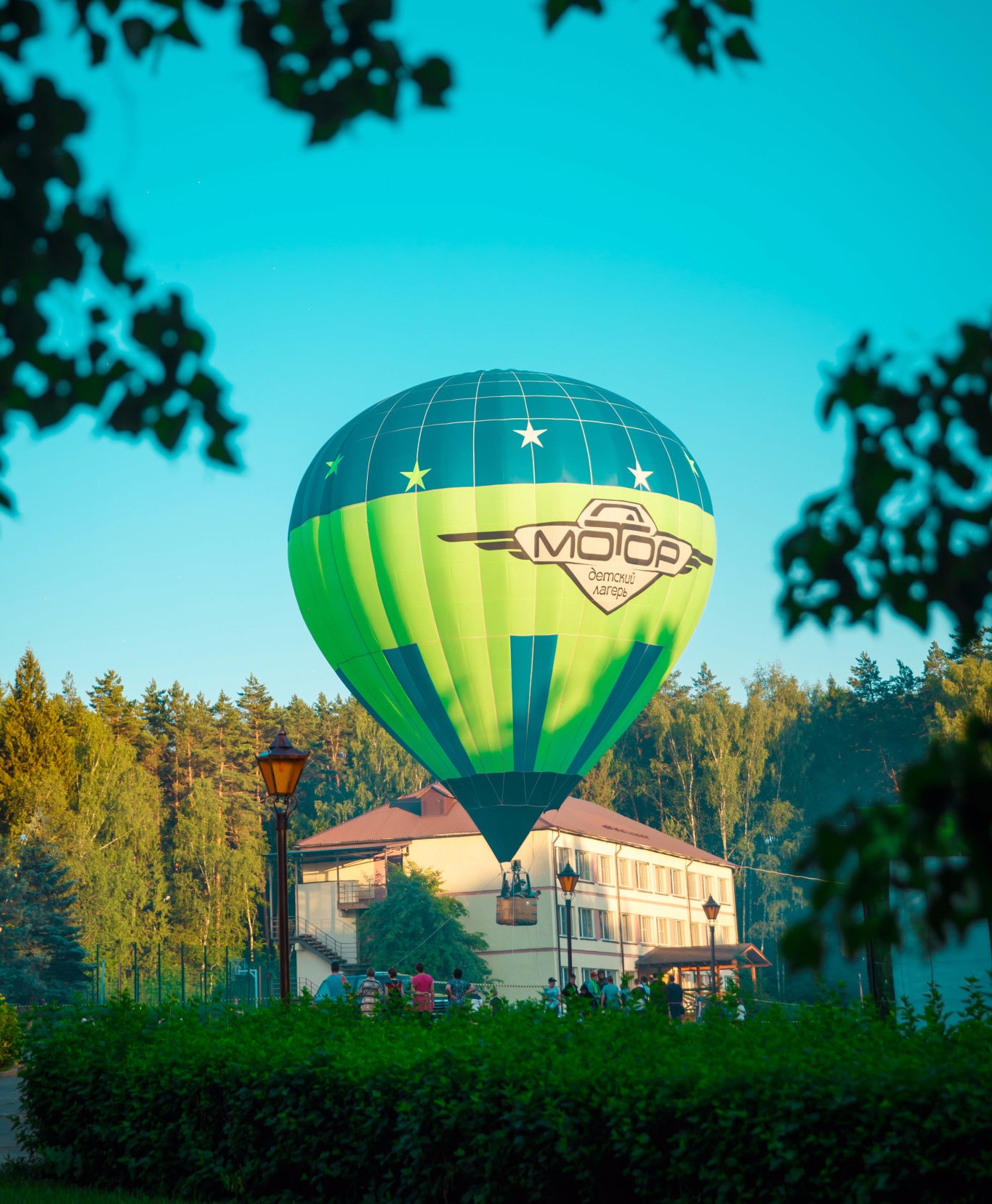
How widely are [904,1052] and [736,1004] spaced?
2.28m

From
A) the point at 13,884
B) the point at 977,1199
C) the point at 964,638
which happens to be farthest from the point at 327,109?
the point at 13,884

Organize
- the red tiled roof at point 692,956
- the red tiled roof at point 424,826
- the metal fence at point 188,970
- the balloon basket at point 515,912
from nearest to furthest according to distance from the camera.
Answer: the metal fence at point 188,970 → the balloon basket at point 515,912 → the red tiled roof at point 424,826 → the red tiled roof at point 692,956

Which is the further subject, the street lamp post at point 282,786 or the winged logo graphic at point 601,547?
the winged logo graphic at point 601,547

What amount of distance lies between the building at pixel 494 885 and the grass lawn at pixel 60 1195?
4212cm

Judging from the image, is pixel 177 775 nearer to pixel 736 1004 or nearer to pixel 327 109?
pixel 736 1004

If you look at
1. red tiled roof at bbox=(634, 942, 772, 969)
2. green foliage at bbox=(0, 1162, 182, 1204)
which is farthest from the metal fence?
green foliage at bbox=(0, 1162, 182, 1204)

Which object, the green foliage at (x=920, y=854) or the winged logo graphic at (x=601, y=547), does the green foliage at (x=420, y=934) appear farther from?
the green foliage at (x=920, y=854)

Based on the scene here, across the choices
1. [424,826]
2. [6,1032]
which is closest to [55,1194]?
[6,1032]

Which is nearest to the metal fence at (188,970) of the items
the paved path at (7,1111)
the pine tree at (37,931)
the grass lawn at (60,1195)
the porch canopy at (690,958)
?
the pine tree at (37,931)

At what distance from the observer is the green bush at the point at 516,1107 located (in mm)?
6816

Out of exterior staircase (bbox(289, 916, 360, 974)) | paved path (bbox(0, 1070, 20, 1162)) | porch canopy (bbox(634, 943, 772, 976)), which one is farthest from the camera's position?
porch canopy (bbox(634, 943, 772, 976))

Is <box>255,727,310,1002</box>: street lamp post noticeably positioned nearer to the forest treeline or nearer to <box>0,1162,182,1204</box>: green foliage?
<box>0,1162,182,1204</box>: green foliage

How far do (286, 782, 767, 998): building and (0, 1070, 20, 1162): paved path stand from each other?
33.0 m

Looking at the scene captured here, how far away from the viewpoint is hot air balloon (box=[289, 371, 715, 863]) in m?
32.4
